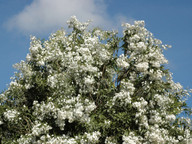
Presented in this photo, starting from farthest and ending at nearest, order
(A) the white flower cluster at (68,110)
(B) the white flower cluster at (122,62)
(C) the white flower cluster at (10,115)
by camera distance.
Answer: (B) the white flower cluster at (122,62) < (C) the white flower cluster at (10,115) < (A) the white flower cluster at (68,110)

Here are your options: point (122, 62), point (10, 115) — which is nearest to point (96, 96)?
point (122, 62)

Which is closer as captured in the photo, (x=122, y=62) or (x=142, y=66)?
(x=142, y=66)

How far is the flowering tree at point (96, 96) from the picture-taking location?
14.3 metres

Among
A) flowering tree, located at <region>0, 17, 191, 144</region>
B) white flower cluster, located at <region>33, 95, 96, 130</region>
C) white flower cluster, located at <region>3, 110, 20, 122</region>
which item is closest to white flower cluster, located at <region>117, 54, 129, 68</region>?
flowering tree, located at <region>0, 17, 191, 144</region>

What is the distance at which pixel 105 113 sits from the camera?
15703mm

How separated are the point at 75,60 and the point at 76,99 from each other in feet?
7.49

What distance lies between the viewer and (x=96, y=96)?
1662cm

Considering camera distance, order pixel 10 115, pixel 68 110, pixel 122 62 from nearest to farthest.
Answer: pixel 68 110, pixel 10 115, pixel 122 62

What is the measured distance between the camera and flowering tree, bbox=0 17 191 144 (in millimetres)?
14328

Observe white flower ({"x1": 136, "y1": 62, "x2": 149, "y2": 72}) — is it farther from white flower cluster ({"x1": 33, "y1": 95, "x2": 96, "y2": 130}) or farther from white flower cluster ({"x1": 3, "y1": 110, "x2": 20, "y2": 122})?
white flower cluster ({"x1": 3, "y1": 110, "x2": 20, "y2": 122})

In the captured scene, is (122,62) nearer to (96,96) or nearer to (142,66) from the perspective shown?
(142,66)

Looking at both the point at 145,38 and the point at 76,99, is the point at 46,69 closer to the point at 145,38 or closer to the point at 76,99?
the point at 76,99

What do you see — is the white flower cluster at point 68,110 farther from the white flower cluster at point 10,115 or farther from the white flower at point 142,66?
the white flower at point 142,66

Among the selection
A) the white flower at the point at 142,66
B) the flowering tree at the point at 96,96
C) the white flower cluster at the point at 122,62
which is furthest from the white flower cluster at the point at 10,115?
the white flower at the point at 142,66
